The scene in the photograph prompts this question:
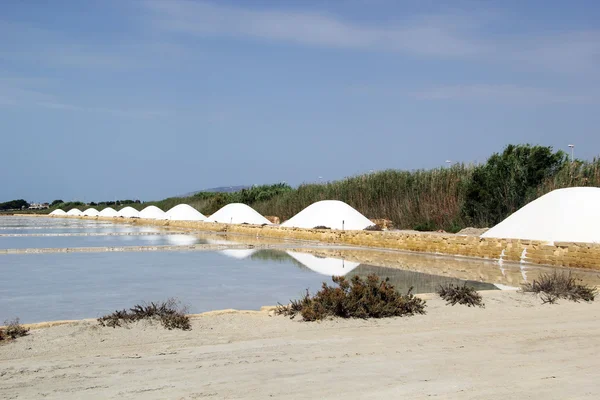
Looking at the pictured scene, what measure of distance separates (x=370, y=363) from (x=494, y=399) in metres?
0.67

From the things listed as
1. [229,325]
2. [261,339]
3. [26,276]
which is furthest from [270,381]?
[26,276]

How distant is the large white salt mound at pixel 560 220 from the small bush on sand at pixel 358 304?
441cm

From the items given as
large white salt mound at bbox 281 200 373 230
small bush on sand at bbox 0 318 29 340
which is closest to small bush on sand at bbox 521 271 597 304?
small bush on sand at bbox 0 318 29 340

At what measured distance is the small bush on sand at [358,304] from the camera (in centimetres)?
396

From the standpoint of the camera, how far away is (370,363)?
2.85 metres

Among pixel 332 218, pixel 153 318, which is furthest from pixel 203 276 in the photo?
pixel 332 218

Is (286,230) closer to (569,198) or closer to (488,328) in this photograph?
(569,198)

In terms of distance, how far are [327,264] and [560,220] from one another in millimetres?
3036

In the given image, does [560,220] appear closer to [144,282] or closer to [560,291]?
[560,291]

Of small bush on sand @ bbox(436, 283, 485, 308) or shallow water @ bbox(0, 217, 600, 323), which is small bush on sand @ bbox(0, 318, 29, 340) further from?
small bush on sand @ bbox(436, 283, 485, 308)

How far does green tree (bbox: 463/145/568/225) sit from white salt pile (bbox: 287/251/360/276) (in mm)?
4428

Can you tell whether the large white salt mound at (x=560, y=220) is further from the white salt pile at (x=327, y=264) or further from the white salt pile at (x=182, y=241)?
the white salt pile at (x=182, y=241)

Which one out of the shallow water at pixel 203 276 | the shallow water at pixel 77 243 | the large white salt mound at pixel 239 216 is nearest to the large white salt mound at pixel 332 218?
the shallow water at pixel 77 243

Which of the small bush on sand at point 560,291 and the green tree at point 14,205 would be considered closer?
the small bush on sand at point 560,291
